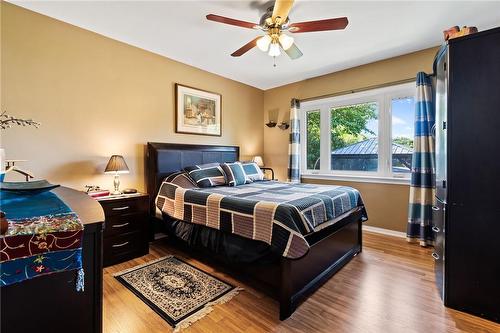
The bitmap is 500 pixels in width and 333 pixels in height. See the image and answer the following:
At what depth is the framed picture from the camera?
12.0 feet

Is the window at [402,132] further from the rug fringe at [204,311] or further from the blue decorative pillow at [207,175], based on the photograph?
the rug fringe at [204,311]

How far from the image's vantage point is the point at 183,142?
12.3 feet

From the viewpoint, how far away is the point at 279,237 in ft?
5.83

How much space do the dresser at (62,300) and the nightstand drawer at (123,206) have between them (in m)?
1.80

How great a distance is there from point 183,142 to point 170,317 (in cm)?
252

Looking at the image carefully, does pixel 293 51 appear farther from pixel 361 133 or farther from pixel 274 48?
pixel 361 133

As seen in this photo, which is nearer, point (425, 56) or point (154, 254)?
point (154, 254)

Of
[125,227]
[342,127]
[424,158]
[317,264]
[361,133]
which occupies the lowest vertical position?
[317,264]

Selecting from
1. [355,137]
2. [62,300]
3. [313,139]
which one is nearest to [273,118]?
[313,139]

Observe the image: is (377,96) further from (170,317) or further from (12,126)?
(12,126)

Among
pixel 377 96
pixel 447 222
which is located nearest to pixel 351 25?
pixel 377 96

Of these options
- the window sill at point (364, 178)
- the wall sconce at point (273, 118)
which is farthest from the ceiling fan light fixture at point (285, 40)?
the wall sconce at point (273, 118)

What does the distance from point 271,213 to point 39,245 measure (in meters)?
1.40

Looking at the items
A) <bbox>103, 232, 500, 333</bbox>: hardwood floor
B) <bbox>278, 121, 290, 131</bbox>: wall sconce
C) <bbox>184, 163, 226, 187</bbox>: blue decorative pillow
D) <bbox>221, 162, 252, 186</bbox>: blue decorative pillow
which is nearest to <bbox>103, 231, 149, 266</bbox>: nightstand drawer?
<bbox>103, 232, 500, 333</bbox>: hardwood floor
